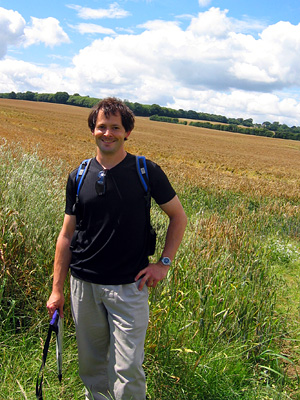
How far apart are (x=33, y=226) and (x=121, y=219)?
1.56 meters

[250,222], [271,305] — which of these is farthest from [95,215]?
[250,222]

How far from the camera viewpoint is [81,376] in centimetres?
220

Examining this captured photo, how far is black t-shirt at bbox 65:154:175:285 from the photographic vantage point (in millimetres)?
1968

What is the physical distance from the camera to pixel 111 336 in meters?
2.02

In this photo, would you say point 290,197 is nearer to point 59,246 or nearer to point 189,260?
point 189,260

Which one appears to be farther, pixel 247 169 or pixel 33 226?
pixel 247 169

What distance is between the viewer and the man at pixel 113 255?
1943 mm

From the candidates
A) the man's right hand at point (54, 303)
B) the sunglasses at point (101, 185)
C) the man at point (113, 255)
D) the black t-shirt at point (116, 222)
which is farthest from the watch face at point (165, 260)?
the man's right hand at point (54, 303)

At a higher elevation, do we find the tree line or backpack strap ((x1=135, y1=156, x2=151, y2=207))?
the tree line

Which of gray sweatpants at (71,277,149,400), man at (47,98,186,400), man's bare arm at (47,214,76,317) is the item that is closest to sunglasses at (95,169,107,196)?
man at (47,98,186,400)

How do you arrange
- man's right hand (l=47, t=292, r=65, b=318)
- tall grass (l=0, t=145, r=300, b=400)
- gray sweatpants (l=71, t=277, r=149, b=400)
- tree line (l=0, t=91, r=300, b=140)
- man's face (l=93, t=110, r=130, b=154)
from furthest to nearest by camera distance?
tree line (l=0, t=91, r=300, b=140), tall grass (l=0, t=145, r=300, b=400), man's right hand (l=47, t=292, r=65, b=318), man's face (l=93, t=110, r=130, b=154), gray sweatpants (l=71, t=277, r=149, b=400)

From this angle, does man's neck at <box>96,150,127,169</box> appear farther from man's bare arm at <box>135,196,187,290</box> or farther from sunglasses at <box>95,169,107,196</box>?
man's bare arm at <box>135,196,187,290</box>

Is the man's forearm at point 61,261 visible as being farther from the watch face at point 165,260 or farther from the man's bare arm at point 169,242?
the watch face at point 165,260

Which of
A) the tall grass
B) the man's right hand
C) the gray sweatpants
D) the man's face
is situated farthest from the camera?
the tall grass
